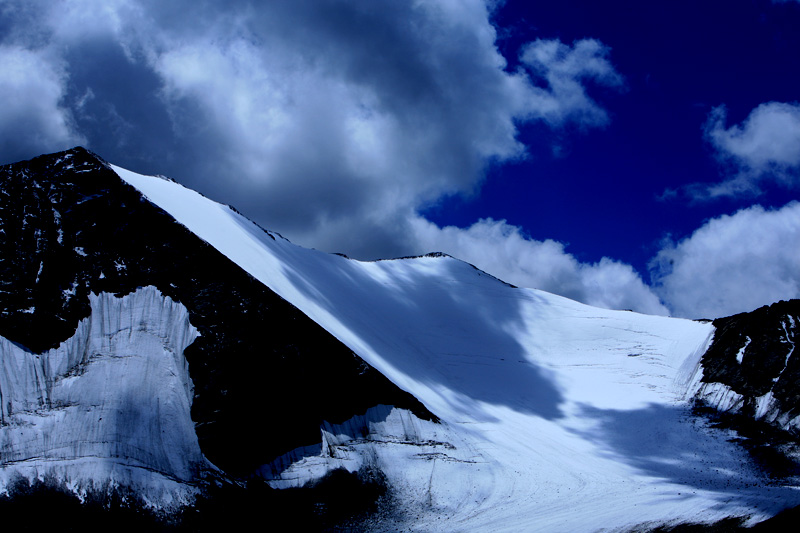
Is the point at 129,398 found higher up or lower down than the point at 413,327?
lower down

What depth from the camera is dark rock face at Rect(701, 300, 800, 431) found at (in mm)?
32219

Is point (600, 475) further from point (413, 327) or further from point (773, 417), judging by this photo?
point (413, 327)

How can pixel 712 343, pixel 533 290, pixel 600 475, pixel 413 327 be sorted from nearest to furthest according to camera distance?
pixel 600 475, pixel 712 343, pixel 413 327, pixel 533 290

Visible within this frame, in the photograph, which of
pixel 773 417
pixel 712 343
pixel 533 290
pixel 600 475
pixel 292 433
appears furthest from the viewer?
pixel 533 290

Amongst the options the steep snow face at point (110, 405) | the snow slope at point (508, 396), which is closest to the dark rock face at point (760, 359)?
the snow slope at point (508, 396)

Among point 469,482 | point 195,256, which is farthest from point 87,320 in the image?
point 469,482

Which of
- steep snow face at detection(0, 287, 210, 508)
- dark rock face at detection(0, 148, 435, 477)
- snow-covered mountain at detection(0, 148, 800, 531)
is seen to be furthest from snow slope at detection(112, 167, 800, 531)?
steep snow face at detection(0, 287, 210, 508)

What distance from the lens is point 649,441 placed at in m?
31.9

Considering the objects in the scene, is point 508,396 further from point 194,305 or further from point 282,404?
point 194,305

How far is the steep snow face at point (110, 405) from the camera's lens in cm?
2291

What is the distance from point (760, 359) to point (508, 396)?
1376 cm

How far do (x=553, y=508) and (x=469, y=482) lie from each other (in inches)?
150

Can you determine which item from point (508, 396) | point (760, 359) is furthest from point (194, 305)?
point (760, 359)

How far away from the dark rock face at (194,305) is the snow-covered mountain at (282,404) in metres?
0.08
